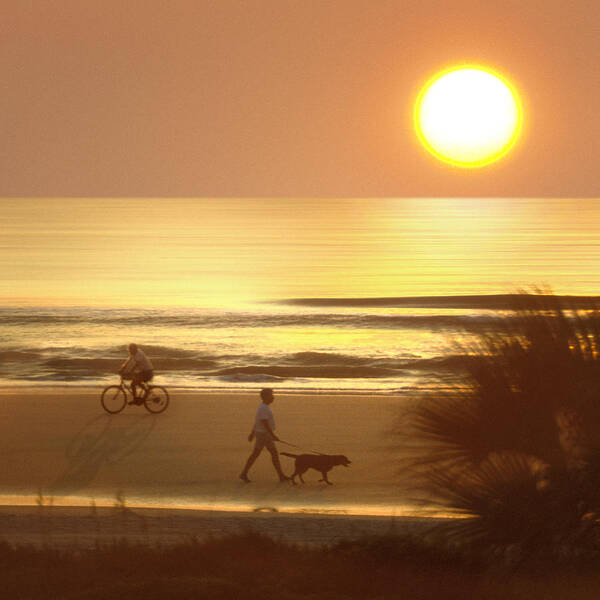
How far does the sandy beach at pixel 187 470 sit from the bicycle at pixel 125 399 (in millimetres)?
231

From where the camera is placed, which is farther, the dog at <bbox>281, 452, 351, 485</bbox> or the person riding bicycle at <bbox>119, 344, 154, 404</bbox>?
the person riding bicycle at <bbox>119, 344, 154, 404</bbox>

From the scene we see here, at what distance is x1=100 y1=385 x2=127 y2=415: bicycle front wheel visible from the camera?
2030 cm

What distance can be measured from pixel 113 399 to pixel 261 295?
1362 inches

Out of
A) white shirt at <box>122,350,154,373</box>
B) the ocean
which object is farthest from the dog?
the ocean

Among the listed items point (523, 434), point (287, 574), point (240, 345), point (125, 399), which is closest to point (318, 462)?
point (287, 574)

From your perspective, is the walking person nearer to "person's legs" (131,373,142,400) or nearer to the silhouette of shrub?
"person's legs" (131,373,142,400)

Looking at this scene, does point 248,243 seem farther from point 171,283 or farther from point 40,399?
point 40,399

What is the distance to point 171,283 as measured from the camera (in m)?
63.3

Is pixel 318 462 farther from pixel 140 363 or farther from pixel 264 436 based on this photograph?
pixel 140 363

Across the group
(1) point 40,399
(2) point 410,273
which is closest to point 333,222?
(2) point 410,273

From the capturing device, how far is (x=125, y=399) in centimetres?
2042

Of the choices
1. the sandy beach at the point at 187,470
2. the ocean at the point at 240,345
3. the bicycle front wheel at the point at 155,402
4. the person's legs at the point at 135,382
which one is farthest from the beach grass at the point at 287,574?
the ocean at the point at 240,345

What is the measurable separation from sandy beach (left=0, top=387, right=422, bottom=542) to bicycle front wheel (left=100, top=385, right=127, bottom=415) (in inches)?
9.3

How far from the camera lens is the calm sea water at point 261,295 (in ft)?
96.8
